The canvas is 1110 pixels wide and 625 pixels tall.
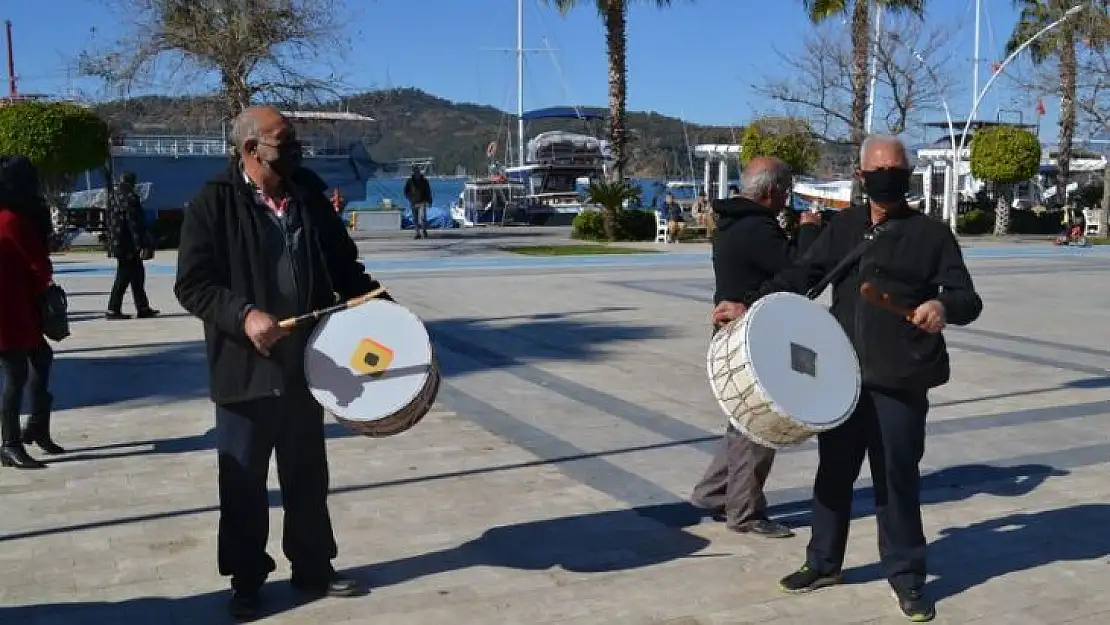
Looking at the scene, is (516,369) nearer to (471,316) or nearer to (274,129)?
(471,316)

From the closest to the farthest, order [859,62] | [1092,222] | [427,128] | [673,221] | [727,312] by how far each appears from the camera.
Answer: [727,312] < [673,221] < [859,62] < [1092,222] < [427,128]

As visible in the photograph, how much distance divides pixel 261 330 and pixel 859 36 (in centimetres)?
3052

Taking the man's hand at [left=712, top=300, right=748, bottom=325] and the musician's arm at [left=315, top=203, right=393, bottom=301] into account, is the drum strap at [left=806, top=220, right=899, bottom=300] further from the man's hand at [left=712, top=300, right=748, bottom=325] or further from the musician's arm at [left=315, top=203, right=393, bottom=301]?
the musician's arm at [left=315, top=203, right=393, bottom=301]

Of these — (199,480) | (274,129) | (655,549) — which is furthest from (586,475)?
(274,129)

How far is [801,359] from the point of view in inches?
172

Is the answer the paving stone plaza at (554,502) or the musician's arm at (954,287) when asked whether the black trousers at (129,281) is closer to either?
the paving stone plaza at (554,502)

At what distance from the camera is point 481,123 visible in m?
195

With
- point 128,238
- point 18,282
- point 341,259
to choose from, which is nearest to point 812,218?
point 341,259

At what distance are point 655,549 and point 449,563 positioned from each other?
0.97m

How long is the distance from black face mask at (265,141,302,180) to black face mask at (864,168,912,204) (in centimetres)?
220

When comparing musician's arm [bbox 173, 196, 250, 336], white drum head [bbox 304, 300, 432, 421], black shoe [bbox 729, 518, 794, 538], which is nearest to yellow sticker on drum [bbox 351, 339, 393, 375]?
white drum head [bbox 304, 300, 432, 421]

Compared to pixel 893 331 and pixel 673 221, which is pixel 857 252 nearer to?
pixel 893 331

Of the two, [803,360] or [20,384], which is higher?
[803,360]

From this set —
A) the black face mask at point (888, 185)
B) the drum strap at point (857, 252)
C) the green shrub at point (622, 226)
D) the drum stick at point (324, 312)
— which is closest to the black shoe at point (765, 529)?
the drum strap at point (857, 252)
